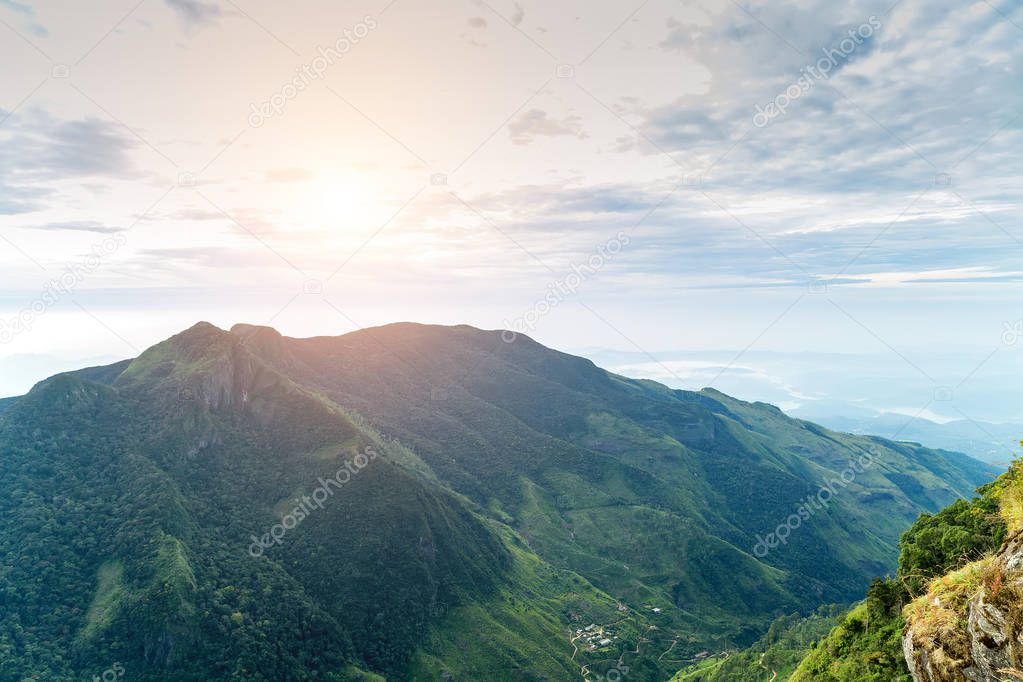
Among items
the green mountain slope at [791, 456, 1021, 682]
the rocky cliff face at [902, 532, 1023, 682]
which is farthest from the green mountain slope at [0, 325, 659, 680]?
the rocky cliff face at [902, 532, 1023, 682]

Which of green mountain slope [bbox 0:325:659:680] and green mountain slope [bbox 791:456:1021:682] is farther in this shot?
green mountain slope [bbox 0:325:659:680]

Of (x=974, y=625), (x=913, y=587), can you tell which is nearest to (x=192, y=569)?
(x=913, y=587)

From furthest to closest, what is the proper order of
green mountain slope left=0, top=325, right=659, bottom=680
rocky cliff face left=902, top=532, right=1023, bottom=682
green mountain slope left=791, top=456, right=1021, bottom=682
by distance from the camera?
green mountain slope left=0, top=325, right=659, bottom=680 < green mountain slope left=791, top=456, right=1021, bottom=682 < rocky cliff face left=902, top=532, right=1023, bottom=682

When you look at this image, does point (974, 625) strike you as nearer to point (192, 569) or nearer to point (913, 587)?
point (913, 587)

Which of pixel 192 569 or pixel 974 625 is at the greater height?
pixel 974 625

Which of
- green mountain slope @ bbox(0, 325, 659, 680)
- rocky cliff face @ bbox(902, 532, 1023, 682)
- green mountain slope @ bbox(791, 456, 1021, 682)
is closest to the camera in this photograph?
rocky cliff face @ bbox(902, 532, 1023, 682)

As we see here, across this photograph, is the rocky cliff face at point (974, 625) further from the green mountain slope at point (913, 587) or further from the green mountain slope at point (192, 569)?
the green mountain slope at point (192, 569)

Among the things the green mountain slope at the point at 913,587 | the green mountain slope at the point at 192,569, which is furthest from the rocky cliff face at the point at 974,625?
the green mountain slope at the point at 192,569

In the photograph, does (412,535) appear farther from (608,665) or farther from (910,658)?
(910,658)

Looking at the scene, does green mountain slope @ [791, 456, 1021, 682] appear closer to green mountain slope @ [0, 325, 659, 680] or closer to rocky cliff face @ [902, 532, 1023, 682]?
rocky cliff face @ [902, 532, 1023, 682]
